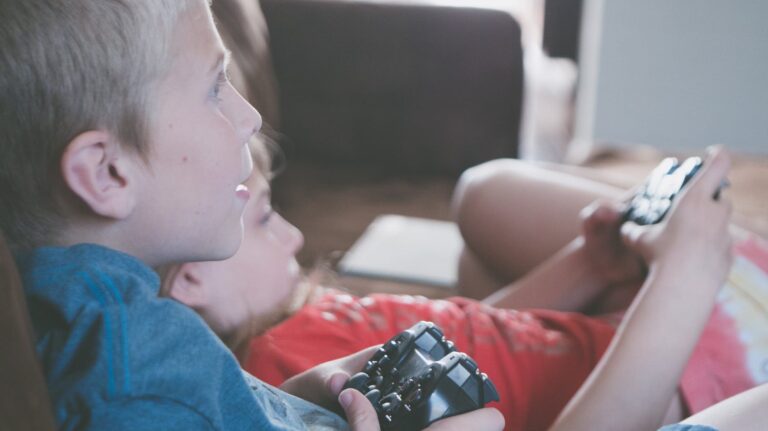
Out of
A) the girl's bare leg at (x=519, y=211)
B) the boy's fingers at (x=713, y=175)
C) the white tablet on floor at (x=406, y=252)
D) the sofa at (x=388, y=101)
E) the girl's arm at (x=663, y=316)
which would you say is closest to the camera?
the girl's arm at (x=663, y=316)

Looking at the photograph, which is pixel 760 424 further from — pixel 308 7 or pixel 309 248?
pixel 308 7

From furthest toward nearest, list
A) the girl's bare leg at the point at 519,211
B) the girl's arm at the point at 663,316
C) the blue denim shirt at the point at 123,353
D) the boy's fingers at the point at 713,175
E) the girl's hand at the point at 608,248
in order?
the girl's bare leg at the point at 519,211, the girl's hand at the point at 608,248, the boy's fingers at the point at 713,175, the girl's arm at the point at 663,316, the blue denim shirt at the point at 123,353

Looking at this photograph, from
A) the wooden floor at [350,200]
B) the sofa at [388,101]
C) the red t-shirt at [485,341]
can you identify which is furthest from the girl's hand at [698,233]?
the sofa at [388,101]

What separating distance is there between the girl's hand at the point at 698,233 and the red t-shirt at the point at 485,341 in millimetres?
116

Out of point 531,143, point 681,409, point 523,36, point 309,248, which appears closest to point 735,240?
point 681,409

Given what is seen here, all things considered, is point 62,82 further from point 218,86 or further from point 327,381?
point 327,381

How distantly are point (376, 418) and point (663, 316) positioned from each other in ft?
1.18

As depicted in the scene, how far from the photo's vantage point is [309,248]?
164 centimetres

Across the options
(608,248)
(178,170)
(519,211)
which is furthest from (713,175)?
(178,170)

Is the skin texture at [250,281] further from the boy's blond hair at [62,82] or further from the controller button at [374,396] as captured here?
the boy's blond hair at [62,82]

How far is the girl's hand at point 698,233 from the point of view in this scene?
813 mm

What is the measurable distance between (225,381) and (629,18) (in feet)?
6.76

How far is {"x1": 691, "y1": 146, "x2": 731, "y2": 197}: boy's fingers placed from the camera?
86 cm

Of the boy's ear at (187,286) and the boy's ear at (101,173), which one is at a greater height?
the boy's ear at (101,173)
